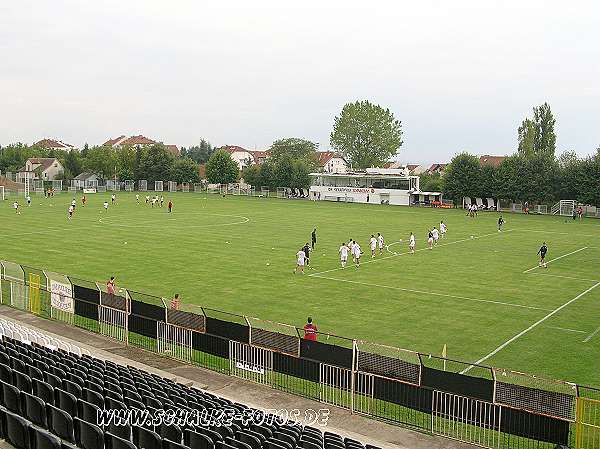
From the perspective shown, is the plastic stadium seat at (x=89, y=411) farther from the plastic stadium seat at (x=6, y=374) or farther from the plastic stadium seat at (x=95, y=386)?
the plastic stadium seat at (x=6, y=374)

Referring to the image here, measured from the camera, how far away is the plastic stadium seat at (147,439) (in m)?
8.21

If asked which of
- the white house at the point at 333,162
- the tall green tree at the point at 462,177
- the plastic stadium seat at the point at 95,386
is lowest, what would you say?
the plastic stadium seat at the point at 95,386

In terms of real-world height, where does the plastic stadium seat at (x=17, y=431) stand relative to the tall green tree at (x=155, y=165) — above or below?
below

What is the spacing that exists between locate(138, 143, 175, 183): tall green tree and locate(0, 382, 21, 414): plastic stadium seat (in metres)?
114

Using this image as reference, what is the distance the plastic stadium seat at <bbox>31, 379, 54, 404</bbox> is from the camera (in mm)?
10133

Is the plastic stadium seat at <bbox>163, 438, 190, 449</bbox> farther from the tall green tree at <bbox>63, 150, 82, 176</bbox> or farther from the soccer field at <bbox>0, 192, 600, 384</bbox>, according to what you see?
the tall green tree at <bbox>63, 150, 82, 176</bbox>

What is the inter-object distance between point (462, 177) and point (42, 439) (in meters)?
91.2

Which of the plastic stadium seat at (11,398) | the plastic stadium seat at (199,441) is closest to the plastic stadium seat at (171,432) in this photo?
the plastic stadium seat at (199,441)

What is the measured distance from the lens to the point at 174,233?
4997 centimetres

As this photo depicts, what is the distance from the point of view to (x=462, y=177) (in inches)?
3693

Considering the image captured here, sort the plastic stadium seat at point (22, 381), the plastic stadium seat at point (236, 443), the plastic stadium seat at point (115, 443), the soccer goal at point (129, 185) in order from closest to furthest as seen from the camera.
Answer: the plastic stadium seat at point (115, 443) < the plastic stadium seat at point (236, 443) < the plastic stadium seat at point (22, 381) < the soccer goal at point (129, 185)

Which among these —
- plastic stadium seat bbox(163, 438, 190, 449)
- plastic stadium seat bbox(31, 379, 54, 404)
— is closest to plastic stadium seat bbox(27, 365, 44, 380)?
plastic stadium seat bbox(31, 379, 54, 404)

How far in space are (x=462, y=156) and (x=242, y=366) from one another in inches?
3314

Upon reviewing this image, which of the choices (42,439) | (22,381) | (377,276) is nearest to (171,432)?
(42,439)
